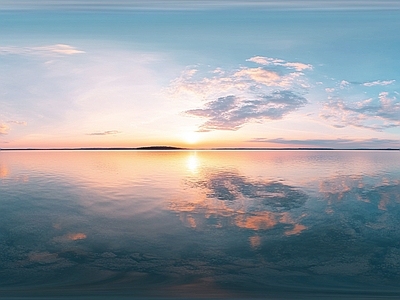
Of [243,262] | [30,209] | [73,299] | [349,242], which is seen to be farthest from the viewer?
[30,209]

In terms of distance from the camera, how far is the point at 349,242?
14.0 m

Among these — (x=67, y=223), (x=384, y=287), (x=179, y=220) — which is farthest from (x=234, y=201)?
(x=384, y=287)

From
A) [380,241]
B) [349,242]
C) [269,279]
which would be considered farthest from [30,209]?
[380,241]

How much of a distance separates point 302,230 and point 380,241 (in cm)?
360

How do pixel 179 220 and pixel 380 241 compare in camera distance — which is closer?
pixel 380 241

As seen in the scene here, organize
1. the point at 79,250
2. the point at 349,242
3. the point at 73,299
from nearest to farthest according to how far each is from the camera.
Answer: the point at 73,299
the point at 79,250
the point at 349,242

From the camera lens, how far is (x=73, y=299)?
8.99 m

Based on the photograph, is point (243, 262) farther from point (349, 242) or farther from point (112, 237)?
point (112, 237)

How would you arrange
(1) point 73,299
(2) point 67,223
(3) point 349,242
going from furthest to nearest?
1. (2) point 67,223
2. (3) point 349,242
3. (1) point 73,299

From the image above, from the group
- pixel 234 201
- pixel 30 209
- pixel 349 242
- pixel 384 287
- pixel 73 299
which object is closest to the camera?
pixel 73 299

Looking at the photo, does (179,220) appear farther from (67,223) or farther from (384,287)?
(384,287)

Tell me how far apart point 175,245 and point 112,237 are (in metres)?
3.40

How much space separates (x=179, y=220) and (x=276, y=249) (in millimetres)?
6908

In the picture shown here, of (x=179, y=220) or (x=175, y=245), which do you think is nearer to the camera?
(x=175, y=245)
